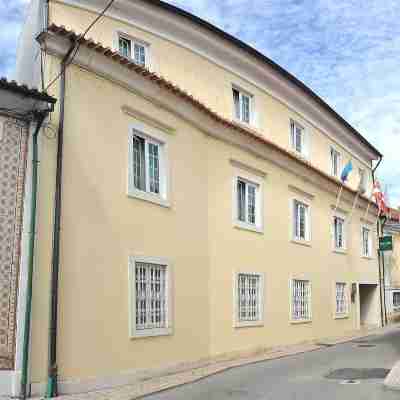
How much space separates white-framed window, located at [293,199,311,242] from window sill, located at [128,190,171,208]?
734 cm

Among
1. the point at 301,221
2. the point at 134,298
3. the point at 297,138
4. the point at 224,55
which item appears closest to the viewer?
the point at 134,298

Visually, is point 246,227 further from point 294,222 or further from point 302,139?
point 302,139

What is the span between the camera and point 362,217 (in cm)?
2594

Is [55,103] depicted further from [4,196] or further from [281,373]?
[281,373]

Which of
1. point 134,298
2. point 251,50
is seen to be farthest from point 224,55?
point 134,298

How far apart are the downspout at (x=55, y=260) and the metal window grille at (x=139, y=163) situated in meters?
2.08

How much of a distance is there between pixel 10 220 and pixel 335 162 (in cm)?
1714

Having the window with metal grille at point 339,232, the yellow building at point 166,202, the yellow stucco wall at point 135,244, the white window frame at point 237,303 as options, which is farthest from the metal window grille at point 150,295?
the window with metal grille at point 339,232

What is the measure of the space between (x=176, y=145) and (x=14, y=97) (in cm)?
447

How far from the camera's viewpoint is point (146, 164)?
39.2ft

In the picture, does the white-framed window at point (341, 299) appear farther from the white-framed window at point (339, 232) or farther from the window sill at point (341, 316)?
the white-framed window at point (339, 232)

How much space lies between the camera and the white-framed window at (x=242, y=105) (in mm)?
16828

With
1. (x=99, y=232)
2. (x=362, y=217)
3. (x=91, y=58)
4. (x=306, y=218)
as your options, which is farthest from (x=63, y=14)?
(x=362, y=217)

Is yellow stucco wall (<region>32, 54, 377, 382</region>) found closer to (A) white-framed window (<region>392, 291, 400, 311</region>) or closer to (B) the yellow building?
(B) the yellow building
